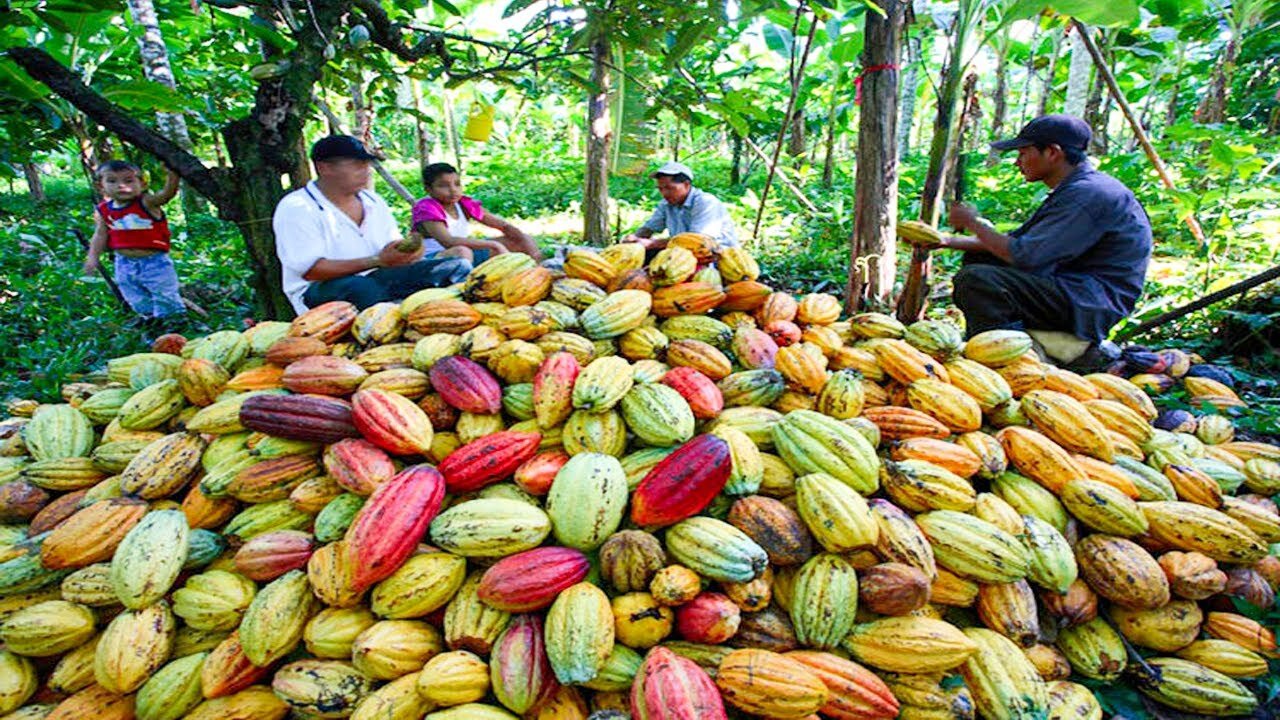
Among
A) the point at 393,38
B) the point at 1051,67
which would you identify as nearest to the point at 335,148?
the point at 393,38

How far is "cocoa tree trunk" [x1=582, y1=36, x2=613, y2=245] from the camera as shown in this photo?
5.33 metres

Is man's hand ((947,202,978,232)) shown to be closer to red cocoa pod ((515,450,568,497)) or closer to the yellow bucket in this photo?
red cocoa pod ((515,450,568,497))

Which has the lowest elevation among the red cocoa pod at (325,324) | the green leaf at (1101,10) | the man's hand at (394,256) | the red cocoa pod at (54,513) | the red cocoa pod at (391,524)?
the red cocoa pod at (54,513)

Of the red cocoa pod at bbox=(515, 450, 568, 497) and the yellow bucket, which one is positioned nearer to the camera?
the red cocoa pod at bbox=(515, 450, 568, 497)

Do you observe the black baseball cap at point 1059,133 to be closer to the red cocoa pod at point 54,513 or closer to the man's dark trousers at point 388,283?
the man's dark trousers at point 388,283

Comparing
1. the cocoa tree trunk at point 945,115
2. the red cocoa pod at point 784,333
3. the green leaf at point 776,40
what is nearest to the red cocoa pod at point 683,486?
the red cocoa pod at point 784,333

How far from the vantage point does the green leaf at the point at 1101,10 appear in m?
2.89

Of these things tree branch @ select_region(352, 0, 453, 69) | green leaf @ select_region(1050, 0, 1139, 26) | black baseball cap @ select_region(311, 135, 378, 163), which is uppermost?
tree branch @ select_region(352, 0, 453, 69)

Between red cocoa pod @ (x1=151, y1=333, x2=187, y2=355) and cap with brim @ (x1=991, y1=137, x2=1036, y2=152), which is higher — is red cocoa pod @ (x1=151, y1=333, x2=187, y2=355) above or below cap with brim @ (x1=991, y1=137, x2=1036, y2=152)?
below

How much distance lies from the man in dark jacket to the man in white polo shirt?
2976mm

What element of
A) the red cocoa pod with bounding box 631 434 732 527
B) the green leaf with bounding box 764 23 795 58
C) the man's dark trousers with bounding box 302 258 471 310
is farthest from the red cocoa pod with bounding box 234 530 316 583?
the green leaf with bounding box 764 23 795 58

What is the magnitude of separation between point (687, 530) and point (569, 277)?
1.29 metres

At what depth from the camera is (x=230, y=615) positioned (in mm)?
1525

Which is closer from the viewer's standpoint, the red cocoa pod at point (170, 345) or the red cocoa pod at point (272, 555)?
the red cocoa pod at point (272, 555)
